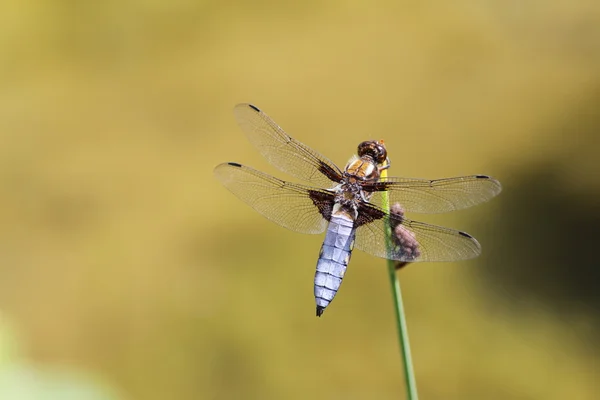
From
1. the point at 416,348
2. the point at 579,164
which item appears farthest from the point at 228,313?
the point at 579,164

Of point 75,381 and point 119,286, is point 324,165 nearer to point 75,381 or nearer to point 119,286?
point 75,381

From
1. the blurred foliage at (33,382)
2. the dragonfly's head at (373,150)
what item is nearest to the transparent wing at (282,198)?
the dragonfly's head at (373,150)

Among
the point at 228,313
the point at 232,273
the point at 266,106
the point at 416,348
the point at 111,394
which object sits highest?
the point at 266,106

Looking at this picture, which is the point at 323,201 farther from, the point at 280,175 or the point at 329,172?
the point at 280,175

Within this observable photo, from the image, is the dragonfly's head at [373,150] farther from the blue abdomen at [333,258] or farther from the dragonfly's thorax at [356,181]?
the blue abdomen at [333,258]

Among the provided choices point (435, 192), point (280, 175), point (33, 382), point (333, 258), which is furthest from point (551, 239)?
point (33, 382)

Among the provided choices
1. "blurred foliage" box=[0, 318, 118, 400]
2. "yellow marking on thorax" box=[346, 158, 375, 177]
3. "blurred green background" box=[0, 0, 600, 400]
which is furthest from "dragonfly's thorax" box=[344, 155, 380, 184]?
"blurred green background" box=[0, 0, 600, 400]
